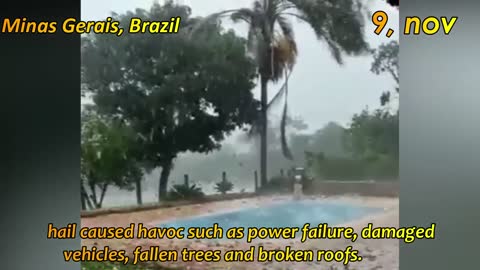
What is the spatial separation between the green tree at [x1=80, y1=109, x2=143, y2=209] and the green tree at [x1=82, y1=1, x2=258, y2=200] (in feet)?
0.28

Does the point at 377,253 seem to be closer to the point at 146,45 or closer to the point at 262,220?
the point at 262,220

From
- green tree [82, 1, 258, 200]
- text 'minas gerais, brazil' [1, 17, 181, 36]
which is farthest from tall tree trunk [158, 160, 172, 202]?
text 'minas gerais, brazil' [1, 17, 181, 36]

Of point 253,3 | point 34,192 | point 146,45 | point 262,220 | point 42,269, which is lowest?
point 42,269

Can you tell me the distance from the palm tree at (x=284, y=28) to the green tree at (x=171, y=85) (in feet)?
0.32

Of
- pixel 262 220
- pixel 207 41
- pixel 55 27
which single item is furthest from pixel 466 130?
pixel 55 27

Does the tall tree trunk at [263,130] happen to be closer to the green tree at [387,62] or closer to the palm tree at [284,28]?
the palm tree at [284,28]

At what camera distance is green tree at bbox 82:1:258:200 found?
2955mm

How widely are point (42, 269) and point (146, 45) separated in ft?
5.28

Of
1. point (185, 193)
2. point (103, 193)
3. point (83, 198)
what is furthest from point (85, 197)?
point (185, 193)

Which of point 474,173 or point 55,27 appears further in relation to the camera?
point 55,27

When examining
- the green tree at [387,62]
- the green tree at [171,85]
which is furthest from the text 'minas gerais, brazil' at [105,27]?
the green tree at [387,62]

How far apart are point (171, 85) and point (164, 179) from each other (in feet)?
2.02

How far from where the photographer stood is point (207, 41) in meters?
2.96

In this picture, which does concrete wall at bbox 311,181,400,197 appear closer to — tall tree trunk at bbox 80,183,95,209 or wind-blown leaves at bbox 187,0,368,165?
wind-blown leaves at bbox 187,0,368,165
